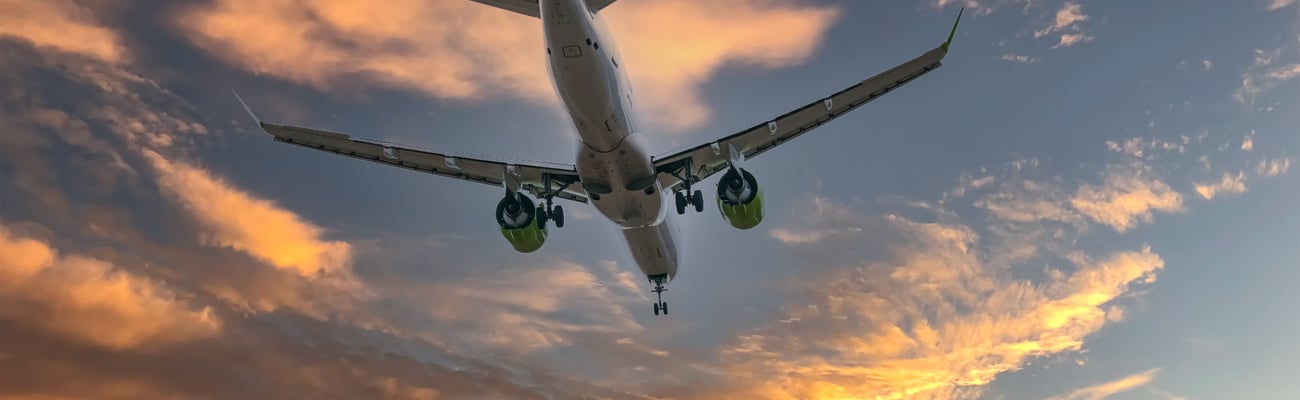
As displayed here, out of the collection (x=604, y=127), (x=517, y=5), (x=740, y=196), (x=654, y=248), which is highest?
(x=517, y=5)

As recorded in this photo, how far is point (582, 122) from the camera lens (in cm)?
2894

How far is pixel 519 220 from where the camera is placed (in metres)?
36.5

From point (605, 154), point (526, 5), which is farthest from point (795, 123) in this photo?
point (526, 5)

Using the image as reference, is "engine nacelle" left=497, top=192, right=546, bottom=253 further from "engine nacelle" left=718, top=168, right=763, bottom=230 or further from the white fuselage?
"engine nacelle" left=718, top=168, right=763, bottom=230

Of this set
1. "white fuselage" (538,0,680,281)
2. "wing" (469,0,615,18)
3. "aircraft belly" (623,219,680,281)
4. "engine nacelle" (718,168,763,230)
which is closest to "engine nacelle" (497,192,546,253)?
"white fuselage" (538,0,680,281)

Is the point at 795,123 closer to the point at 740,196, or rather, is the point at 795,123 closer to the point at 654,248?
the point at 740,196

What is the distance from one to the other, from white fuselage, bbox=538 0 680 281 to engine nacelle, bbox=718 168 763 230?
284 centimetres

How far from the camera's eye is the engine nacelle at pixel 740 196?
1337 inches

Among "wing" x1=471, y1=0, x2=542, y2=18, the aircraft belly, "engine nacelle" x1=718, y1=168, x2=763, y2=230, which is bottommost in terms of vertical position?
"engine nacelle" x1=718, y1=168, x2=763, y2=230

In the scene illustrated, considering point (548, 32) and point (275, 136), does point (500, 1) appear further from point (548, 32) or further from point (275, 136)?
point (275, 136)

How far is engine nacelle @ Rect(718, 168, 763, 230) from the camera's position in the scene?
34.0m

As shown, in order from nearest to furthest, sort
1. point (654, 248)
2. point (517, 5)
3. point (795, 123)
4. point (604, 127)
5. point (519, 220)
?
point (604, 127), point (517, 5), point (795, 123), point (519, 220), point (654, 248)

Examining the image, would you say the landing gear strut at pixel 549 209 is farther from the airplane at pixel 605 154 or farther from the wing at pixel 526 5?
the wing at pixel 526 5

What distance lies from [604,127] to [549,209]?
8661mm
